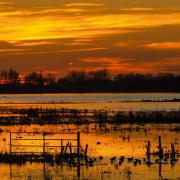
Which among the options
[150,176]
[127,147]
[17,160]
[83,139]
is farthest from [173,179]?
[83,139]

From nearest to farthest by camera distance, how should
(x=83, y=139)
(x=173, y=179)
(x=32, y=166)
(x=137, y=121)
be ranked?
(x=173, y=179), (x=32, y=166), (x=83, y=139), (x=137, y=121)

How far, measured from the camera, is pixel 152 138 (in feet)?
170

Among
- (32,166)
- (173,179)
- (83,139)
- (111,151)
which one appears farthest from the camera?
(83,139)

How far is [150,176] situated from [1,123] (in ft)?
123

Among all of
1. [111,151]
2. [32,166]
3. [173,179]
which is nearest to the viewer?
[173,179]

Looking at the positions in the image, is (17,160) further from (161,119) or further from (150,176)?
(161,119)

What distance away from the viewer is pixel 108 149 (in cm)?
4341

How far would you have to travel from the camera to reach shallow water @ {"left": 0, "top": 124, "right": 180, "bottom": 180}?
3147 cm

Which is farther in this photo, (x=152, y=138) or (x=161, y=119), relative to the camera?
(x=161, y=119)

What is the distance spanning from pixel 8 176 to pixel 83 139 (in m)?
19.8

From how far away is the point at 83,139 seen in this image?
50656mm

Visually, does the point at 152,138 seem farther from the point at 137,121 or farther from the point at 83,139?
the point at 137,121

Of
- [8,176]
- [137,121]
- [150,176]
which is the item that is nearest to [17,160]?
[8,176]

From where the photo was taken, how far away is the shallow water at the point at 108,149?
31.5 metres
